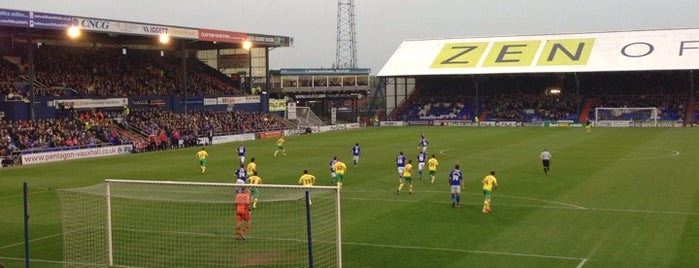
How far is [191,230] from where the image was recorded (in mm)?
20562

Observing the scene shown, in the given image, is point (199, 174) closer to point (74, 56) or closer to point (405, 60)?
point (74, 56)

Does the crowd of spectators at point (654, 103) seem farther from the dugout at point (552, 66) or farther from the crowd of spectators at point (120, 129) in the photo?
the crowd of spectators at point (120, 129)

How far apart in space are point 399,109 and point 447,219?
67.5 meters

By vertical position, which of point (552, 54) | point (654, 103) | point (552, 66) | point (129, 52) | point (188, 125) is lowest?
point (188, 125)

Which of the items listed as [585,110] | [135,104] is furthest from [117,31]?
[585,110]

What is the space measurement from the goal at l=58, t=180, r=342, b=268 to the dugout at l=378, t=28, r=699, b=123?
189 feet

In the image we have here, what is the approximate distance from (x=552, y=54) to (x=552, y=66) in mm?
3842

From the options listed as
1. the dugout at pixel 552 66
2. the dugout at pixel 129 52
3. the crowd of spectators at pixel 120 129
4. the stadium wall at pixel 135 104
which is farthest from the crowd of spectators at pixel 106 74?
the dugout at pixel 552 66

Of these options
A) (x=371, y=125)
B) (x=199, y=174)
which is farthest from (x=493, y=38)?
(x=199, y=174)

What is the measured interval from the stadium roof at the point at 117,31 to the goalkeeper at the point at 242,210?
3405cm

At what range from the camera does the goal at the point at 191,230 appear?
1688cm

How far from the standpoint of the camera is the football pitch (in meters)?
17.2

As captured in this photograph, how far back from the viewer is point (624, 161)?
37.2 metres

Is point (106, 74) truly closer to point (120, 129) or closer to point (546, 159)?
point (120, 129)
